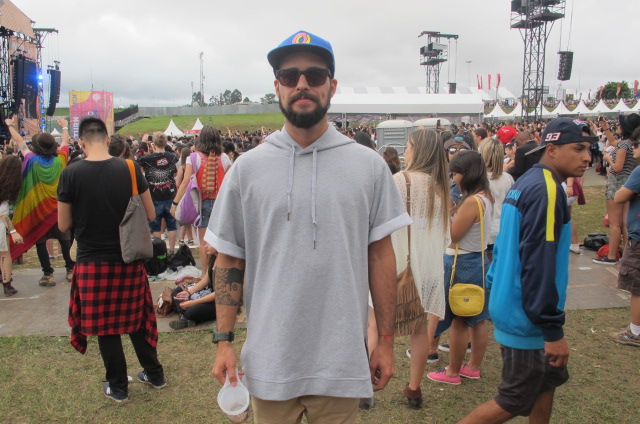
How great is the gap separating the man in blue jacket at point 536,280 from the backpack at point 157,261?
4957 mm

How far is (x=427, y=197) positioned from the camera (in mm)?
3211

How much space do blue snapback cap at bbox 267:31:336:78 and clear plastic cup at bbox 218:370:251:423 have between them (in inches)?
50.7

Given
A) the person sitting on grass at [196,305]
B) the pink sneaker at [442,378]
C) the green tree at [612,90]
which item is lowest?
the pink sneaker at [442,378]

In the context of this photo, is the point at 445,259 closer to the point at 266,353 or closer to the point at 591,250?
the point at 266,353

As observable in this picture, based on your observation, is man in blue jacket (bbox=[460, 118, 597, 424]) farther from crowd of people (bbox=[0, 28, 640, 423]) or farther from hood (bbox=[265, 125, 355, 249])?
hood (bbox=[265, 125, 355, 249])

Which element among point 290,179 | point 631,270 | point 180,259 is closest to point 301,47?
point 290,179

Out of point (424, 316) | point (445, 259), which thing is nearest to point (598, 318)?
point (445, 259)

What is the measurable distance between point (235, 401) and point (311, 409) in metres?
0.34

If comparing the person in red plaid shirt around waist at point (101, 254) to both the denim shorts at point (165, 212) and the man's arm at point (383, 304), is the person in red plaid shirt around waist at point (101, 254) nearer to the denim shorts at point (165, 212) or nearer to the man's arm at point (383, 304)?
the man's arm at point (383, 304)

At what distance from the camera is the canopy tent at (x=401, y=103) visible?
85.5 ft

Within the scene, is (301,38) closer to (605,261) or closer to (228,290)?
(228,290)

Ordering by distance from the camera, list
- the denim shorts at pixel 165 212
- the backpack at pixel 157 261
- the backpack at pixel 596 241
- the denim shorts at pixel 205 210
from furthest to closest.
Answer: the denim shorts at pixel 165 212 → the backpack at pixel 596 241 → the backpack at pixel 157 261 → the denim shorts at pixel 205 210

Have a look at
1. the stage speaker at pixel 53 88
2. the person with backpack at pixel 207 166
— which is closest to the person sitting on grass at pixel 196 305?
the person with backpack at pixel 207 166

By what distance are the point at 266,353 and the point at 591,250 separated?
7.25m
